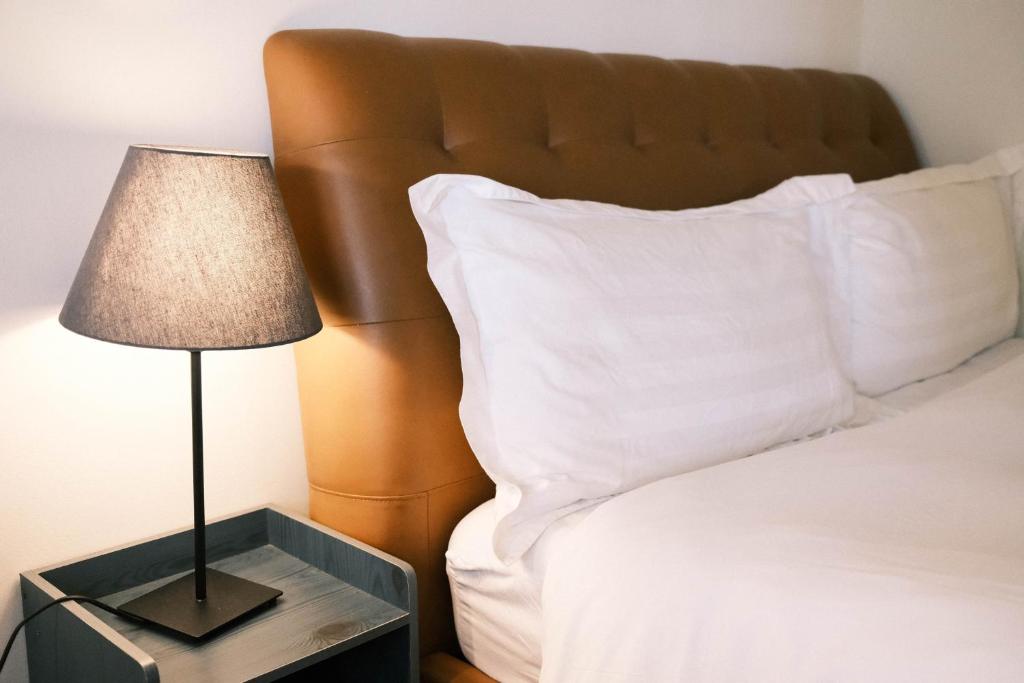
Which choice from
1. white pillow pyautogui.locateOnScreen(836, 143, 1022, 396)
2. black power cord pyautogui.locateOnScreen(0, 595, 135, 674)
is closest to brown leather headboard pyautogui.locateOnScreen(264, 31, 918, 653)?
black power cord pyautogui.locateOnScreen(0, 595, 135, 674)

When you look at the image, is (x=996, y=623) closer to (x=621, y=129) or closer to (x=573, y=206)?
(x=573, y=206)

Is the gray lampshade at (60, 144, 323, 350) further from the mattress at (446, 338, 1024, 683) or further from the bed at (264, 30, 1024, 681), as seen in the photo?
the mattress at (446, 338, 1024, 683)

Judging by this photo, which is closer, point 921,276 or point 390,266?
point 390,266


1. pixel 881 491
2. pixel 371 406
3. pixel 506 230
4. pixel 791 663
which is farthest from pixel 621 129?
pixel 791 663

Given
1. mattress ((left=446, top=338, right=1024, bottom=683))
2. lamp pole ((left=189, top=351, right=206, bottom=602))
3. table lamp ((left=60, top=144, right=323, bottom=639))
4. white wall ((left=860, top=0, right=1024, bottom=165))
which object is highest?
white wall ((left=860, top=0, right=1024, bottom=165))

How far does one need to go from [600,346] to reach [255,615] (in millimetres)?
588

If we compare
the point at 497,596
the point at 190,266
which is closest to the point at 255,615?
the point at 497,596

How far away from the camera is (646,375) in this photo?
130cm

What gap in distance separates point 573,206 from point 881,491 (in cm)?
60

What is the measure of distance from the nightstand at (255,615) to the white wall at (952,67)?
2065mm

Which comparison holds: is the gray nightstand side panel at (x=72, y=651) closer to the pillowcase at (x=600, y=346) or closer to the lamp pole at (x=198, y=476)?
the lamp pole at (x=198, y=476)

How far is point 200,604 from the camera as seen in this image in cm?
121

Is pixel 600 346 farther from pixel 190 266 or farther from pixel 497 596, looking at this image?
pixel 190 266

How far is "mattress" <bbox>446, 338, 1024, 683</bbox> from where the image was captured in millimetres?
1231
